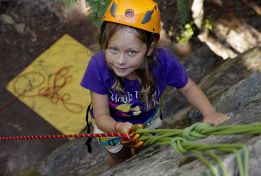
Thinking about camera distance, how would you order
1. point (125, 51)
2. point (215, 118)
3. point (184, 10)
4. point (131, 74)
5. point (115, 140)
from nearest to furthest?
point (125, 51) < point (215, 118) < point (131, 74) < point (115, 140) < point (184, 10)

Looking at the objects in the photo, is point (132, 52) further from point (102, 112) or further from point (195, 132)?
point (195, 132)

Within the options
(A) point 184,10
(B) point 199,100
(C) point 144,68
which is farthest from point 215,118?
(A) point 184,10

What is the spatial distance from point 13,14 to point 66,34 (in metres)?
0.86

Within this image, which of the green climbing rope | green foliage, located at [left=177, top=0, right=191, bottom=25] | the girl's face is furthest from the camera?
green foliage, located at [left=177, top=0, right=191, bottom=25]

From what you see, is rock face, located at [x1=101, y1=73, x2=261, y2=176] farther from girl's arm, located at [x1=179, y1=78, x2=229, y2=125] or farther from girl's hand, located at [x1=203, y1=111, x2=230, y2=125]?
girl's arm, located at [x1=179, y1=78, x2=229, y2=125]

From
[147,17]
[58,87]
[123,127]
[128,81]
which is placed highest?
[147,17]

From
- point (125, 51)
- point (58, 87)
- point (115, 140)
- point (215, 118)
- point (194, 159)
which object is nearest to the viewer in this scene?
point (194, 159)

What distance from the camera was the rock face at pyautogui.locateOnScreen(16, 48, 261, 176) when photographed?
4.50 feet

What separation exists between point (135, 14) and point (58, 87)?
3475mm

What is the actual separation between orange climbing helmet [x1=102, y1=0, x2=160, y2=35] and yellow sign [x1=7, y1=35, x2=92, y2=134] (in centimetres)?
309

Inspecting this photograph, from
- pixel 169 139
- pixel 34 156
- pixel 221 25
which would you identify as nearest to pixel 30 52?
pixel 34 156

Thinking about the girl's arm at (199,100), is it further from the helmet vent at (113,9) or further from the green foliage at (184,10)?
the green foliage at (184,10)

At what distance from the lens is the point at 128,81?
7.45 feet

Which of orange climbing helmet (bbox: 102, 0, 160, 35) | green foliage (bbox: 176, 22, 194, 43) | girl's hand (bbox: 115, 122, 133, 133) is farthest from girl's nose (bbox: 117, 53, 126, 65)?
green foliage (bbox: 176, 22, 194, 43)
